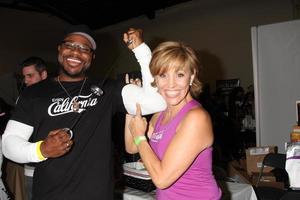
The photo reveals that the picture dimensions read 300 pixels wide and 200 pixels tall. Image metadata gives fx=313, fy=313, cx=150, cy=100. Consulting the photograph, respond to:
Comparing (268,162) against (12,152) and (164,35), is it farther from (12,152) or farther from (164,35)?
(164,35)

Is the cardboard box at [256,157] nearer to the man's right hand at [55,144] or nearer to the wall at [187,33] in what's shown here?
the wall at [187,33]

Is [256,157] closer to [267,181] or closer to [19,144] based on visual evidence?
[267,181]

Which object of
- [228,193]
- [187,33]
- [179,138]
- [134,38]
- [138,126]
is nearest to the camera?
[179,138]

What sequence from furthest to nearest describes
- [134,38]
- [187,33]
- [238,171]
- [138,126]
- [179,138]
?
[187,33] < [238,171] < [134,38] < [138,126] < [179,138]

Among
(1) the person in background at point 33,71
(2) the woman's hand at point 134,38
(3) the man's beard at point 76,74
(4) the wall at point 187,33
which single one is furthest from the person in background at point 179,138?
(4) the wall at point 187,33

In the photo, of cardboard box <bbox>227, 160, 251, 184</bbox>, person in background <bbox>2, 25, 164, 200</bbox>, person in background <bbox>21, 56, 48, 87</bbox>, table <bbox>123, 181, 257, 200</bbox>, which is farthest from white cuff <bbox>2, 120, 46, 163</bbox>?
cardboard box <bbox>227, 160, 251, 184</bbox>

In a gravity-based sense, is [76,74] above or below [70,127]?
above

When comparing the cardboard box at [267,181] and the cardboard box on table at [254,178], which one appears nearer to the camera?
the cardboard box on table at [254,178]

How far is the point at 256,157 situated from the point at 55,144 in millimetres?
2989

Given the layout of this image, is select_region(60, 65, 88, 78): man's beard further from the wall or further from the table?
the wall

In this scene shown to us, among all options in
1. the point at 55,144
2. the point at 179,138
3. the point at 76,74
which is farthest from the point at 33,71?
the point at 179,138

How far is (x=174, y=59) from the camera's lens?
48.2 inches

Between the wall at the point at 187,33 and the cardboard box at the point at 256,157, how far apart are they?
2.69 metres

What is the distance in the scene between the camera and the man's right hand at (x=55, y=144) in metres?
1.21
